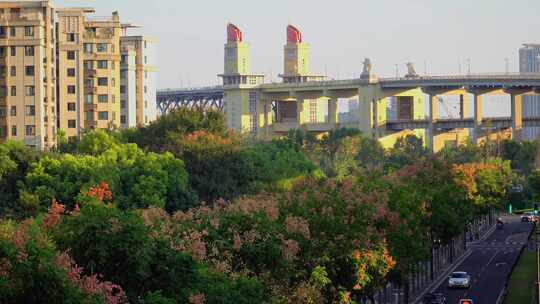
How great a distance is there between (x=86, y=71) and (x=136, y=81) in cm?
2600

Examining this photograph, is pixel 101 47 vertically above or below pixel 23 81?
above

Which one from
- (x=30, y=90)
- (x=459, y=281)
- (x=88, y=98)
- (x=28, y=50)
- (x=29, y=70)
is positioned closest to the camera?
(x=459, y=281)

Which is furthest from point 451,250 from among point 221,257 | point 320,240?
point 221,257

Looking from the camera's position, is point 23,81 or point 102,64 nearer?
point 23,81

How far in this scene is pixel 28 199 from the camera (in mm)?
87250

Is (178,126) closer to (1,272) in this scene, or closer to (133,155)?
(133,155)

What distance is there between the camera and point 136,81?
17375 cm

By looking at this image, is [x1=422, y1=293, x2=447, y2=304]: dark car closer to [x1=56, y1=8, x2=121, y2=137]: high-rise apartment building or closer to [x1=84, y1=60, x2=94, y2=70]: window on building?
[x1=56, y1=8, x2=121, y2=137]: high-rise apartment building

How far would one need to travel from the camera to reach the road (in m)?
85.6

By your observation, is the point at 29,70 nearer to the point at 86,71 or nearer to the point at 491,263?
the point at 86,71

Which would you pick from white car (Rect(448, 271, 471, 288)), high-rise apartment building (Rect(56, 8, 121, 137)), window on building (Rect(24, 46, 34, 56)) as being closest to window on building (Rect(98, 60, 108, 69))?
high-rise apartment building (Rect(56, 8, 121, 137))

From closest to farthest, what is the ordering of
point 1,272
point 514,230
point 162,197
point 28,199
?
point 1,272 < point 28,199 < point 162,197 < point 514,230

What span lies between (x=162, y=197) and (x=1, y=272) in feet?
193

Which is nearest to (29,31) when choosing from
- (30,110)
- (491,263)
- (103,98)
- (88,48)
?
(30,110)
